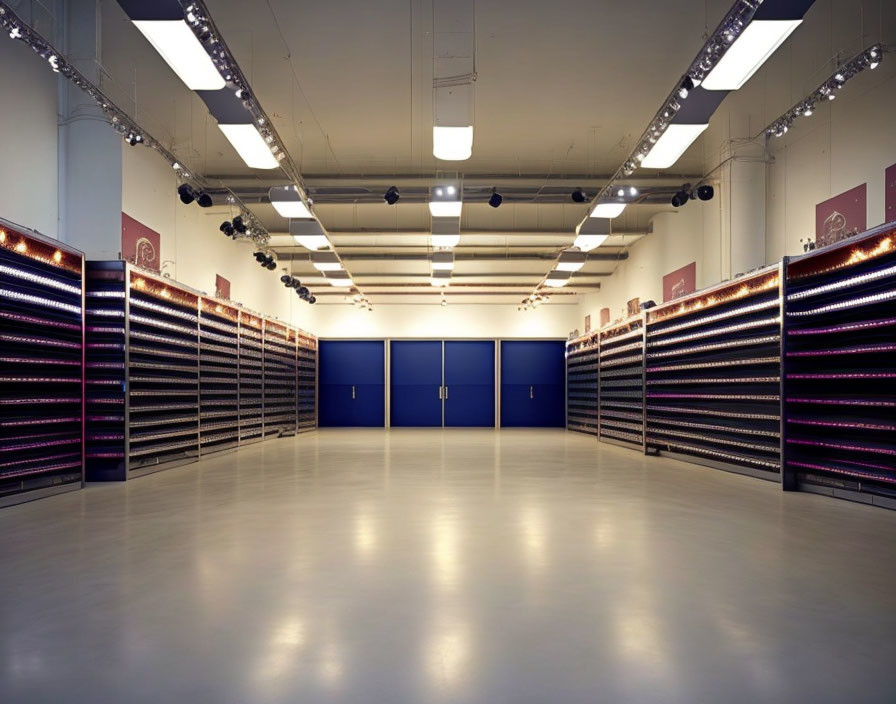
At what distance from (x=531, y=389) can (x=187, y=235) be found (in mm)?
12781

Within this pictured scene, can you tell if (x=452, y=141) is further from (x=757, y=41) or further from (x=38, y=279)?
(x=38, y=279)

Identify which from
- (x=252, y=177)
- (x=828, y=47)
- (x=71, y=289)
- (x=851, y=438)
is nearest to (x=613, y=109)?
(x=828, y=47)

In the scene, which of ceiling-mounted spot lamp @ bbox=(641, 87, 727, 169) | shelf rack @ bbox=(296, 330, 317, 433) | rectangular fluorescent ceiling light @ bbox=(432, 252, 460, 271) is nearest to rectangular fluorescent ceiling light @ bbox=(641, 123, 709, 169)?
ceiling-mounted spot lamp @ bbox=(641, 87, 727, 169)

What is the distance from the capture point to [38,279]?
275 inches

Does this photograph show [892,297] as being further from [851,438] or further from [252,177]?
[252,177]

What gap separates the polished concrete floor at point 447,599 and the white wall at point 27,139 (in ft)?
12.5

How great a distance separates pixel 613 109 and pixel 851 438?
5856 mm

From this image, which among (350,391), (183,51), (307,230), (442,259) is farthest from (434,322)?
(183,51)

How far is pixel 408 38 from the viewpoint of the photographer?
8078 mm

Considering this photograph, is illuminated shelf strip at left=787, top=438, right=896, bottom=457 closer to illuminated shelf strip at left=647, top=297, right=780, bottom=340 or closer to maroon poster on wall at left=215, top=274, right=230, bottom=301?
illuminated shelf strip at left=647, top=297, right=780, bottom=340

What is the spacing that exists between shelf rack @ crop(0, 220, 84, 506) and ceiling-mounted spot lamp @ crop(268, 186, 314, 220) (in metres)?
2.72

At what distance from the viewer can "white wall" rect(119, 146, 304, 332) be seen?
34.8 ft

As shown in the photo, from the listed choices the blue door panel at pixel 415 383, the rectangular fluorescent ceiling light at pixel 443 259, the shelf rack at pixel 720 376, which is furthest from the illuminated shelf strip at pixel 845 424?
the blue door panel at pixel 415 383

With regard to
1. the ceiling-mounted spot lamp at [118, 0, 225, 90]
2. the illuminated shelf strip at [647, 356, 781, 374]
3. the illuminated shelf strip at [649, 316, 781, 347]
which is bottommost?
the illuminated shelf strip at [647, 356, 781, 374]
